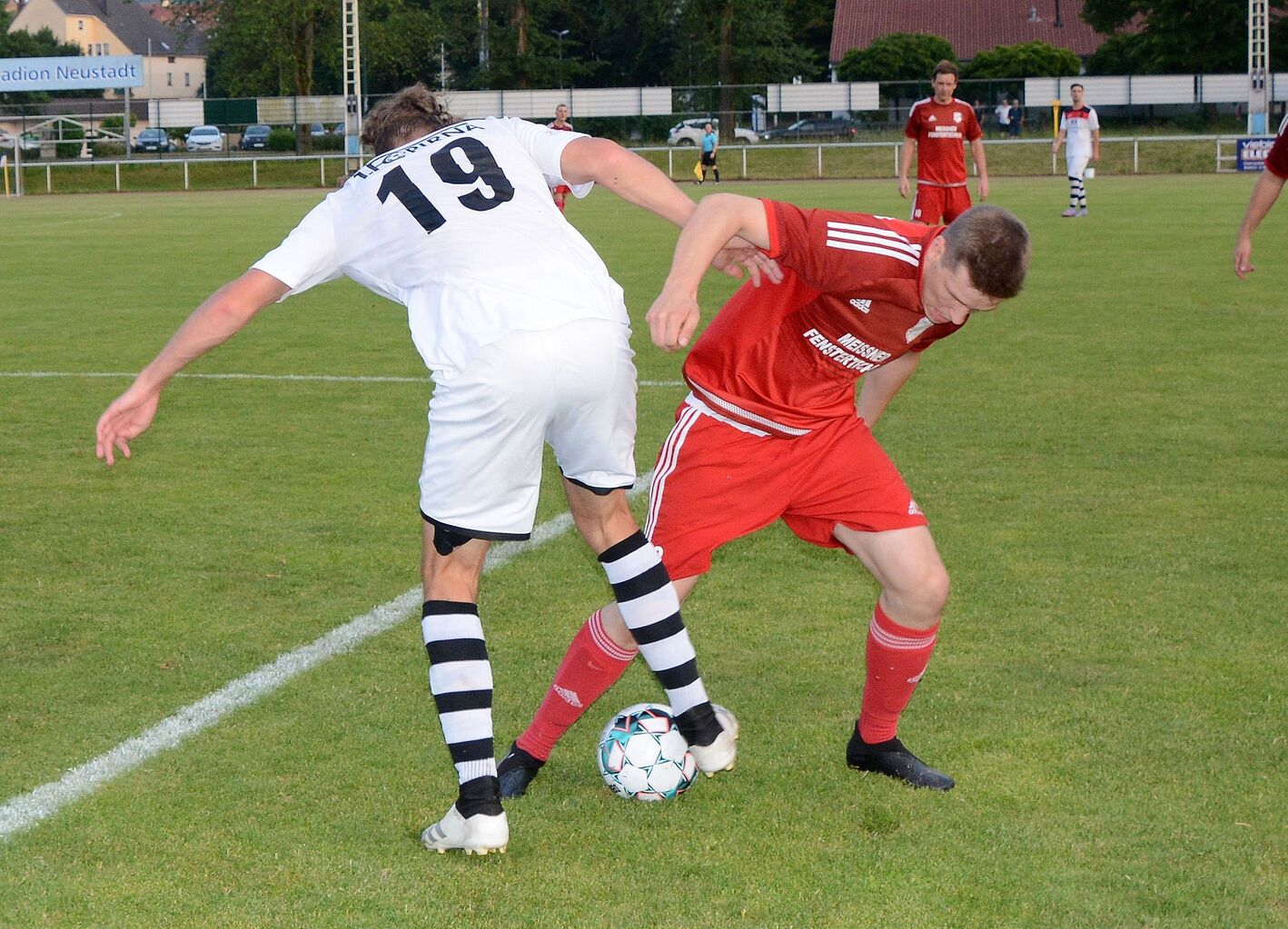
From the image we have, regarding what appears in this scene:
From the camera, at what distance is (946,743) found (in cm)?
414

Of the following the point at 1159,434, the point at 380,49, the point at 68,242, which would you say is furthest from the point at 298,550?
the point at 380,49

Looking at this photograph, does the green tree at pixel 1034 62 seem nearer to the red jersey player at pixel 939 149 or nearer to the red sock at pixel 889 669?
the red jersey player at pixel 939 149

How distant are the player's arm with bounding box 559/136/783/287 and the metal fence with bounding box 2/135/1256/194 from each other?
3753 cm

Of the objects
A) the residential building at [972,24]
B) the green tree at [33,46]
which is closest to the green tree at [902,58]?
the residential building at [972,24]

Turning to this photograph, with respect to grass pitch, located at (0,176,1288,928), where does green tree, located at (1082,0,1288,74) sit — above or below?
above

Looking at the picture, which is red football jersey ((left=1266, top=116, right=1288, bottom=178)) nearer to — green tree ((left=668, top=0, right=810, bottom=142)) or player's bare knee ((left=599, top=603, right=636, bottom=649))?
player's bare knee ((left=599, top=603, right=636, bottom=649))

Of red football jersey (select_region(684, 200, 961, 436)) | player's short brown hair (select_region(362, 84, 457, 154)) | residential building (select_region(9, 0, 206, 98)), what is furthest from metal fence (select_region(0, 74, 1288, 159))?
residential building (select_region(9, 0, 206, 98))

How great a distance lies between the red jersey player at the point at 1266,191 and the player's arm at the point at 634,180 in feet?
12.0

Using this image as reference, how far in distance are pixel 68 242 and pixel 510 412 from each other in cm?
2169

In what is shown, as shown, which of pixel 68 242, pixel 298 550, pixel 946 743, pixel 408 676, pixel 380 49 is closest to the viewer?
pixel 946 743

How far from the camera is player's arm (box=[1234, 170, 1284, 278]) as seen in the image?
6555 mm

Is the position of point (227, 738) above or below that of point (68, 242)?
below

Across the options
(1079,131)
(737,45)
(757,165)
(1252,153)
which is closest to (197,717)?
(1079,131)

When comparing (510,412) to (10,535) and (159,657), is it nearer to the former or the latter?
(159,657)
